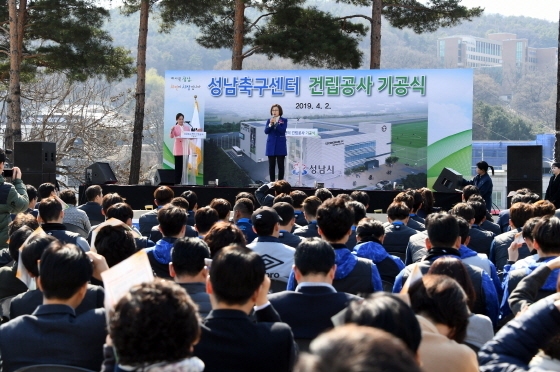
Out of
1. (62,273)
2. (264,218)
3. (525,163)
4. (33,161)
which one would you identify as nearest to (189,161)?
(33,161)

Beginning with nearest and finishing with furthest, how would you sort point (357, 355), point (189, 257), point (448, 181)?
point (357, 355), point (189, 257), point (448, 181)

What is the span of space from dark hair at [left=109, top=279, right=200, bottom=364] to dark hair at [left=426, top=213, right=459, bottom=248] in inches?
78.8

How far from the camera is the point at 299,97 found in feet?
39.8

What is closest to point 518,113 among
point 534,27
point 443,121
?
point 534,27

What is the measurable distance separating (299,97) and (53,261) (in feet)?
33.0

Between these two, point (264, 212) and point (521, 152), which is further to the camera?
point (521, 152)

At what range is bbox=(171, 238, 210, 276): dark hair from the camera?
2.80 m

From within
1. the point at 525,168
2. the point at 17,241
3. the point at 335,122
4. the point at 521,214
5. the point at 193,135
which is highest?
the point at 335,122

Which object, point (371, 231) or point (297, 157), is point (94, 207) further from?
point (297, 157)

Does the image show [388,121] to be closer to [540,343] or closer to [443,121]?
[443,121]

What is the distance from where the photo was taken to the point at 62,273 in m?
2.32

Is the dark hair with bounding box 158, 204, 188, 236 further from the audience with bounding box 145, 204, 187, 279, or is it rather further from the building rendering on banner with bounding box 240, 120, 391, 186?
the building rendering on banner with bounding box 240, 120, 391, 186

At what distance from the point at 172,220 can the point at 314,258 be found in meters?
1.53

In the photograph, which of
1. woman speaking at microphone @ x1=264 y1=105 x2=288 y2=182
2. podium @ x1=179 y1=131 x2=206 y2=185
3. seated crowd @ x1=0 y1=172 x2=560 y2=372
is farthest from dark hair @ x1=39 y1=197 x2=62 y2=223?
podium @ x1=179 y1=131 x2=206 y2=185
